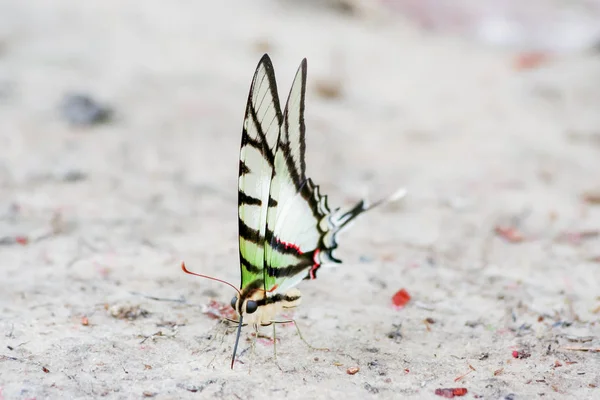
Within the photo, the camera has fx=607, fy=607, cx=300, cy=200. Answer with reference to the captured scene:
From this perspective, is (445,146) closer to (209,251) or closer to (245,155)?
(209,251)

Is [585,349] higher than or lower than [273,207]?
lower

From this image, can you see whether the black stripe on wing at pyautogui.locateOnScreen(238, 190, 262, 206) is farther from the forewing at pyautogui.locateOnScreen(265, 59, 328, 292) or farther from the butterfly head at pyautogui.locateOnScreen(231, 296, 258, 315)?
the butterfly head at pyautogui.locateOnScreen(231, 296, 258, 315)

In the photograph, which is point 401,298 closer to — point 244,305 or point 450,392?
→ point 450,392

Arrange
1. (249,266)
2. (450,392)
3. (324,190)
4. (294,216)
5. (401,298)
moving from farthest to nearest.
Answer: (324,190) → (401,298) → (294,216) → (249,266) → (450,392)

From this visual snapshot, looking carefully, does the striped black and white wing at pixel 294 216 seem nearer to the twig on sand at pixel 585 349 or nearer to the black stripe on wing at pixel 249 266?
the black stripe on wing at pixel 249 266

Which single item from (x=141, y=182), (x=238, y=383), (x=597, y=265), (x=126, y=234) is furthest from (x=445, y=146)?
(x=238, y=383)

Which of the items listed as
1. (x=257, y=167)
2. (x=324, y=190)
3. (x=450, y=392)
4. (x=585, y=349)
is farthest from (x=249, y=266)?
(x=324, y=190)
